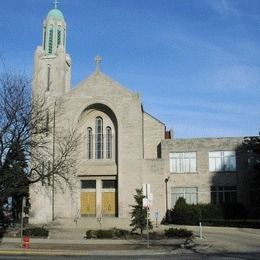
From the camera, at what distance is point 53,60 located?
5000 cm

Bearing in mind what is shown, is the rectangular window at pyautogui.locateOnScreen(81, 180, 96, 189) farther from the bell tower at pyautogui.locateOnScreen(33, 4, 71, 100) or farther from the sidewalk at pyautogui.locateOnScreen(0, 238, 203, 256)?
the sidewalk at pyautogui.locateOnScreen(0, 238, 203, 256)

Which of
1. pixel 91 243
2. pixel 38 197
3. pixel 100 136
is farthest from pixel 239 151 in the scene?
pixel 91 243

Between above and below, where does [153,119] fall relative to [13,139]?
above

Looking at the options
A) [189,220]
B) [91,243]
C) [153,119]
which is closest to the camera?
[91,243]

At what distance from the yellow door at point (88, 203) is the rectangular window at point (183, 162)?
7.86 m

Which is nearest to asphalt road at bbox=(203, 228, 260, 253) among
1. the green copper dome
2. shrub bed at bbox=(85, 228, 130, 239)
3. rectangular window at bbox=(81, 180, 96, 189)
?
shrub bed at bbox=(85, 228, 130, 239)

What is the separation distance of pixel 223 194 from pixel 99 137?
1267 centimetres

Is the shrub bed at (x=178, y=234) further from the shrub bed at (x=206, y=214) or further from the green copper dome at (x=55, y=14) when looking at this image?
the green copper dome at (x=55, y=14)

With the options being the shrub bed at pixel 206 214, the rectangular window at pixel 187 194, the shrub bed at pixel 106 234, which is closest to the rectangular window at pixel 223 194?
the rectangular window at pixel 187 194

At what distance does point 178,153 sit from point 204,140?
8.95 ft

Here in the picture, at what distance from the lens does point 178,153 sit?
158 ft

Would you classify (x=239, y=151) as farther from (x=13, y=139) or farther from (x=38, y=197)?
(x=13, y=139)

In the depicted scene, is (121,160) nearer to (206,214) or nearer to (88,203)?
(88,203)

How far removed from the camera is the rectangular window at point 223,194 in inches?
1834
